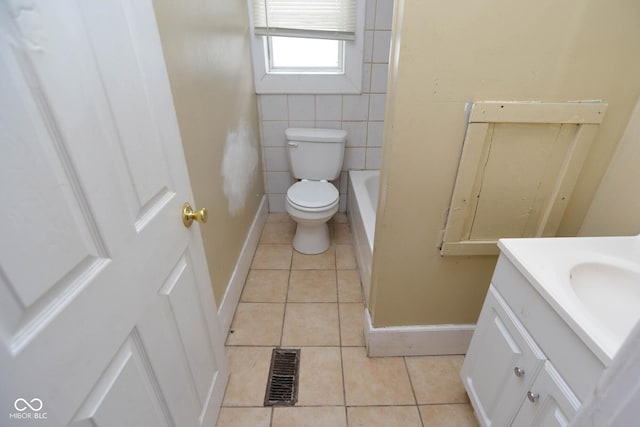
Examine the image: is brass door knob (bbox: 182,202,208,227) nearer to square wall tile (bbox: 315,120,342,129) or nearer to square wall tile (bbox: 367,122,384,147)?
square wall tile (bbox: 315,120,342,129)

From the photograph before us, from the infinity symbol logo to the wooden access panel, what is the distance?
3.70 ft

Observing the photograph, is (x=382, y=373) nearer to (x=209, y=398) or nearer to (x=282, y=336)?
(x=282, y=336)

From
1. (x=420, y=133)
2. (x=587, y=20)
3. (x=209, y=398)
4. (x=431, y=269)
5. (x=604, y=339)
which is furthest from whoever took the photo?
(x=431, y=269)

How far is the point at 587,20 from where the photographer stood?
0.88 metres

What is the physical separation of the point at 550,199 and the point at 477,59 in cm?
57

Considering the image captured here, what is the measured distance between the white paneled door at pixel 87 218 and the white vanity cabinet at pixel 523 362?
928mm

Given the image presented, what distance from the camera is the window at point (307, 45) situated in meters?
1.98

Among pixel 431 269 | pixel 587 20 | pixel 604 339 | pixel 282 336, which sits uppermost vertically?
pixel 587 20

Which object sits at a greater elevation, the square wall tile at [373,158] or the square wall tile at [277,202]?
the square wall tile at [373,158]

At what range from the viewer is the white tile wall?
2.06 metres

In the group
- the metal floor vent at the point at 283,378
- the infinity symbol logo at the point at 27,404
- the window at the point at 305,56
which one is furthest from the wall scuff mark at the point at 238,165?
the infinity symbol logo at the point at 27,404

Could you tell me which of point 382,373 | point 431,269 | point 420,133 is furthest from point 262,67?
point 382,373

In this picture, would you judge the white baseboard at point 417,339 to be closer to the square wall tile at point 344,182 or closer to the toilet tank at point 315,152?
the toilet tank at point 315,152

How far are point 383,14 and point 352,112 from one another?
618 mm
